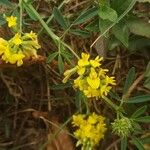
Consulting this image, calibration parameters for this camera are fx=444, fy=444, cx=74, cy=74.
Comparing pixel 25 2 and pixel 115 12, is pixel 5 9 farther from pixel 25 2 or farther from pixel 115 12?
pixel 115 12

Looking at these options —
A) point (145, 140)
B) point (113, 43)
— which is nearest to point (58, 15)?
point (113, 43)

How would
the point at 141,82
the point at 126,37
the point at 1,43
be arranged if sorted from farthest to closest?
the point at 141,82 → the point at 126,37 → the point at 1,43

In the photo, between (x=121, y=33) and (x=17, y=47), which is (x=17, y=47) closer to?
(x=17, y=47)

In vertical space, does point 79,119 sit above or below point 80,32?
below

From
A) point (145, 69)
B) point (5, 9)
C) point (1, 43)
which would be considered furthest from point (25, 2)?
point (145, 69)

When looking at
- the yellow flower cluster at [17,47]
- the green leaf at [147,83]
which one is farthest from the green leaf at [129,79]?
the yellow flower cluster at [17,47]

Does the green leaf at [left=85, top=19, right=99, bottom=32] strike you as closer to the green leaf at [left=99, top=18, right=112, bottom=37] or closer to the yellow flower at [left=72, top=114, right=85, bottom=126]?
the green leaf at [left=99, top=18, right=112, bottom=37]

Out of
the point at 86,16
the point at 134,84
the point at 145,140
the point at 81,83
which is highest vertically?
the point at 86,16

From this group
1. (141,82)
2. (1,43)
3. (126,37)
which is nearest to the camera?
(1,43)
